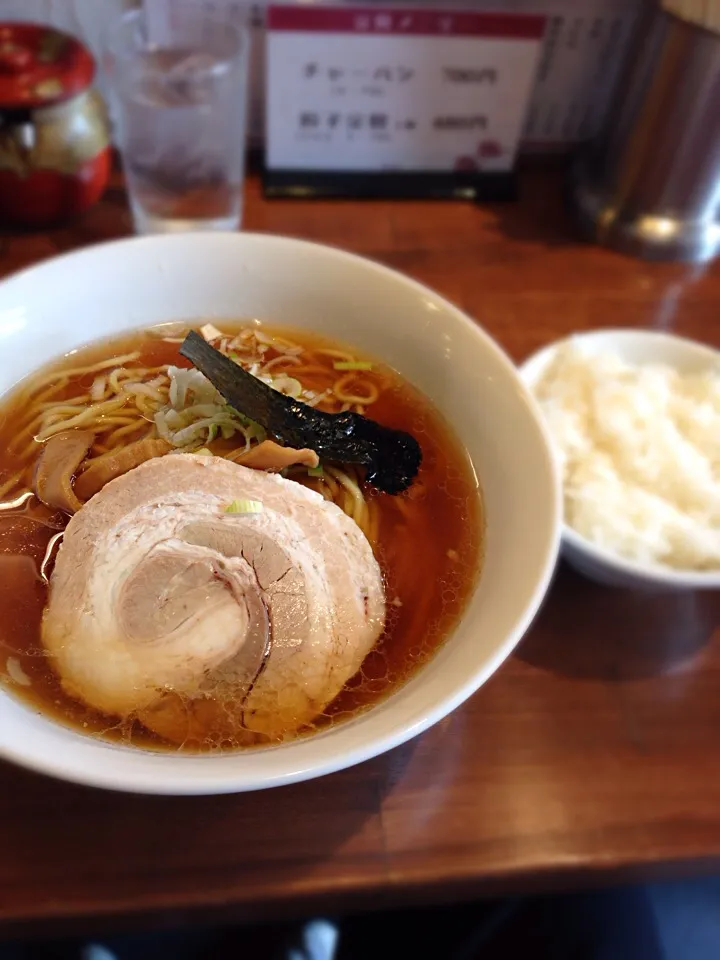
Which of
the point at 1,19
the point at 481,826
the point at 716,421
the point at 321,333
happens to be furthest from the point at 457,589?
the point at 1,19

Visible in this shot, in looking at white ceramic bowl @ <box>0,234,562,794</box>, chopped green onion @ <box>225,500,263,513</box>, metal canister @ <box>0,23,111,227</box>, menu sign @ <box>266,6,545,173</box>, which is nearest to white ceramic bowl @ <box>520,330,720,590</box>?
white ceramic bowl @ <box>0,234,562,794</box>

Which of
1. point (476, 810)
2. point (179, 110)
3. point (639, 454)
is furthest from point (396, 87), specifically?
point (476, 810)

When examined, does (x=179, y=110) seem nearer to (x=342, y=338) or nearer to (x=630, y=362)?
(x=342, y=338)

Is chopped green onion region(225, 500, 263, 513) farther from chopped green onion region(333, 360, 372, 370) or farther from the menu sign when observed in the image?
the menu sign

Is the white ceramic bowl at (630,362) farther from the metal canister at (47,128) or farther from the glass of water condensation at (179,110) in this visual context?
the metal canister at (47,128)

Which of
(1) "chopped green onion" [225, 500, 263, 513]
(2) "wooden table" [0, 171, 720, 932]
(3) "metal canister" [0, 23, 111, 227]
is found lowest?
(2) "wooden table" [0, 171, 720, 932]

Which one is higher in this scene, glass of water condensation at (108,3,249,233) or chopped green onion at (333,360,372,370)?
glass of water condensation at (108,3,249,233)
